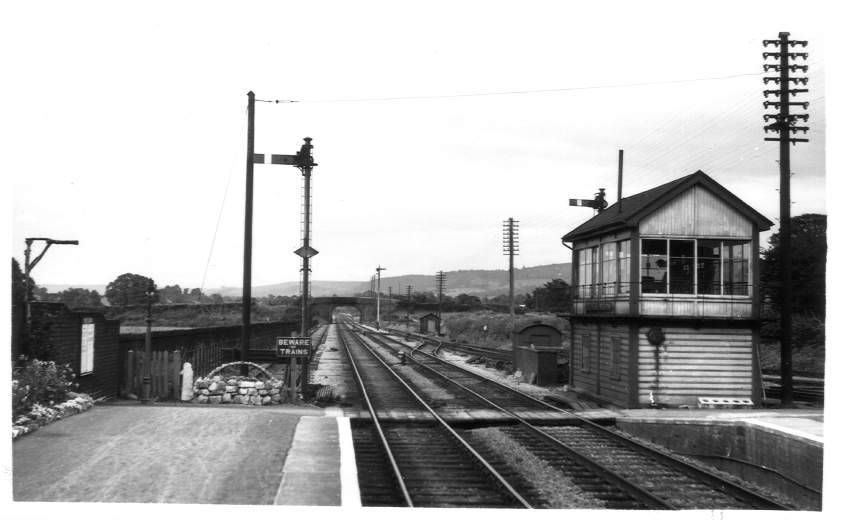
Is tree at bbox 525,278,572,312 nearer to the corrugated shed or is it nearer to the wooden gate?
the corrugated shed

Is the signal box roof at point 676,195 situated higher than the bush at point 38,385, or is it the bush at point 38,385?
the signal box roof at point 676,195

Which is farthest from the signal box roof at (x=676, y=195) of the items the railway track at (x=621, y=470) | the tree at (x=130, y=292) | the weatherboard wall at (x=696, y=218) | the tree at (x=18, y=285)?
the tree at (x=130, y=292)

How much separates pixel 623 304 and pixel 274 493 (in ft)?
41.3

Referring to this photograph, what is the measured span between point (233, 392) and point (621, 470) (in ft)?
28.0

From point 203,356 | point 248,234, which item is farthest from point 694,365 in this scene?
point 203,356

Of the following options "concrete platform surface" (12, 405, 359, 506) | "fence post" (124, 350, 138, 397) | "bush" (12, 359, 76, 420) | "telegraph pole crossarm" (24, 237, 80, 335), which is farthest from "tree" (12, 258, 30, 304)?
"fence post" (124, 350, 138, 397)

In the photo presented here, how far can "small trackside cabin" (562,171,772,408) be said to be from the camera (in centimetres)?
1745

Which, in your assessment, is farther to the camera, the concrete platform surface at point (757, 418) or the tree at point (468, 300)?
the tree at point (468, 300)

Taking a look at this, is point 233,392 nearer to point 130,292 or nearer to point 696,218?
point 696,218

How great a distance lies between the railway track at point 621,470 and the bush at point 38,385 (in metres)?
7.47

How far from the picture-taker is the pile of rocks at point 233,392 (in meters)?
15.5

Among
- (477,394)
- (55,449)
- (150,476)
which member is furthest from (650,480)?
(477,394)

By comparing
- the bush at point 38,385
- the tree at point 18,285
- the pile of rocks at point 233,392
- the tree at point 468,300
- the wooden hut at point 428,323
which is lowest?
the wooden hut at point 428,323

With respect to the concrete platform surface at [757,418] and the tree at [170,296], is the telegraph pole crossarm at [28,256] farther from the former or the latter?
the tree at [170,296]
